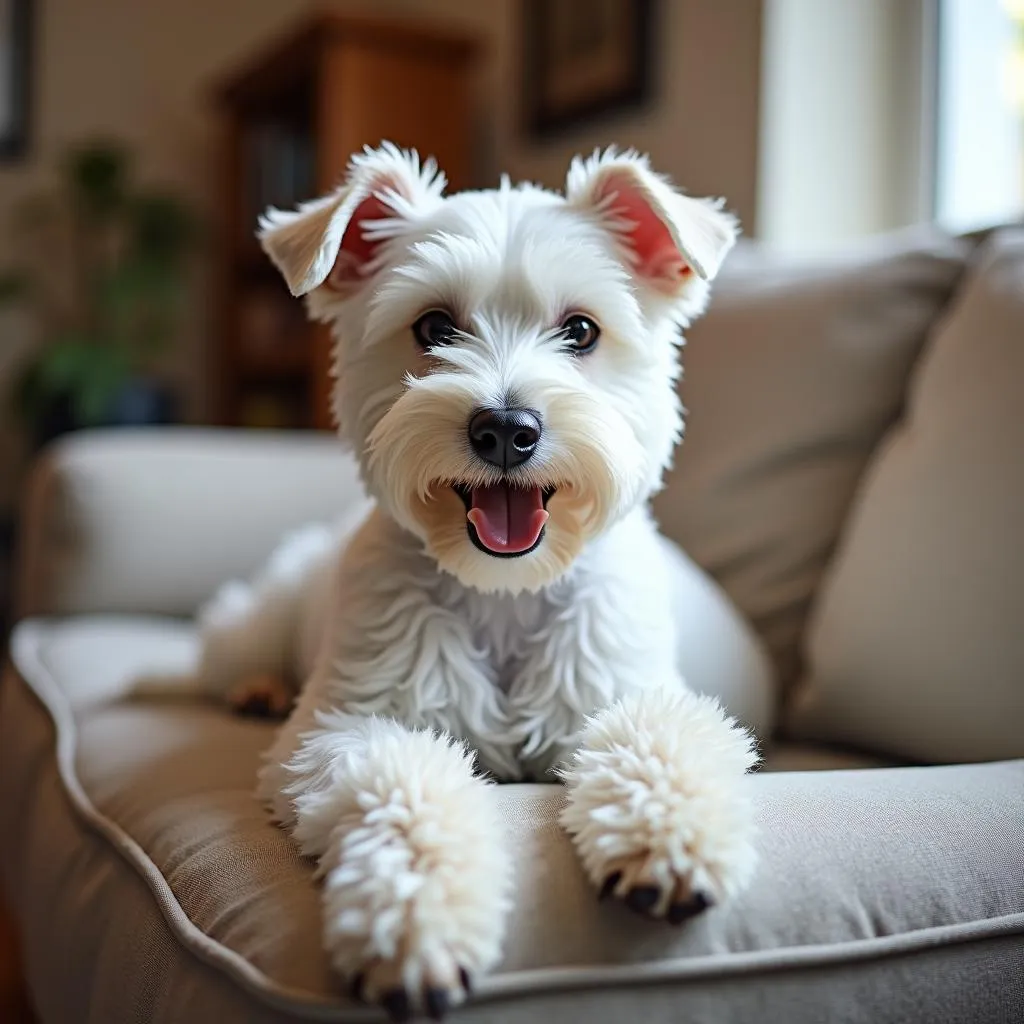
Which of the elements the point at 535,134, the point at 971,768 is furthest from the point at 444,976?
the point at 535,134

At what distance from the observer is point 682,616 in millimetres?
1419

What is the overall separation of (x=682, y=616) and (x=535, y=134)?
2339mm

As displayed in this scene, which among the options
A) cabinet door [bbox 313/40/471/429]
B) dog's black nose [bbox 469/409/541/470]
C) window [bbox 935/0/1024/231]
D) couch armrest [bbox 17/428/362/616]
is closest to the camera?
dog's black nose [bbox 469/409/541/470]

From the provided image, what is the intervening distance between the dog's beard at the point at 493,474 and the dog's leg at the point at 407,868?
0.62 feet

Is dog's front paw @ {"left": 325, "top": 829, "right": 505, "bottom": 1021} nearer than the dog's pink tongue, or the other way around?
dog's front paw @ {"left": 325, "top": 829, "right": 505, "bottom": 1021}

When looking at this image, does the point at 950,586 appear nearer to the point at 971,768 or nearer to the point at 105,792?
the point at 971,768

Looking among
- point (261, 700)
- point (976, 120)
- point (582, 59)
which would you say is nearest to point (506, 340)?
point (261, 700)

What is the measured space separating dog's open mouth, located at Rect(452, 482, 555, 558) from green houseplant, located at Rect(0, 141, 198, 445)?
317 cm

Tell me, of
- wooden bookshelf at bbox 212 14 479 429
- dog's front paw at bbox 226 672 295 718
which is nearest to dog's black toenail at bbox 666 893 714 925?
dog's front paw at bbox 226 672 295 718

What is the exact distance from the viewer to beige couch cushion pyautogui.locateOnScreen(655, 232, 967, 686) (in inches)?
63.4

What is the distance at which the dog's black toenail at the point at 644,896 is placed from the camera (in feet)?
2.51

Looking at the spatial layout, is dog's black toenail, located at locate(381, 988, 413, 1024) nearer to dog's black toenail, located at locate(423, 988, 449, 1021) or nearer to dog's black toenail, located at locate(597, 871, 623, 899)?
dog's black toenail, located at locate(423, 988, 449, 1021)

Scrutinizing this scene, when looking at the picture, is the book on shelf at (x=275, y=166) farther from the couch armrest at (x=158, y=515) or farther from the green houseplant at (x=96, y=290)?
the couch armrest at (x=158, y=515)

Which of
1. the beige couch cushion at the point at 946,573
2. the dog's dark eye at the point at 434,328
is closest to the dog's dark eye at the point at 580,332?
the dog's dark eye at the point at 434,328
